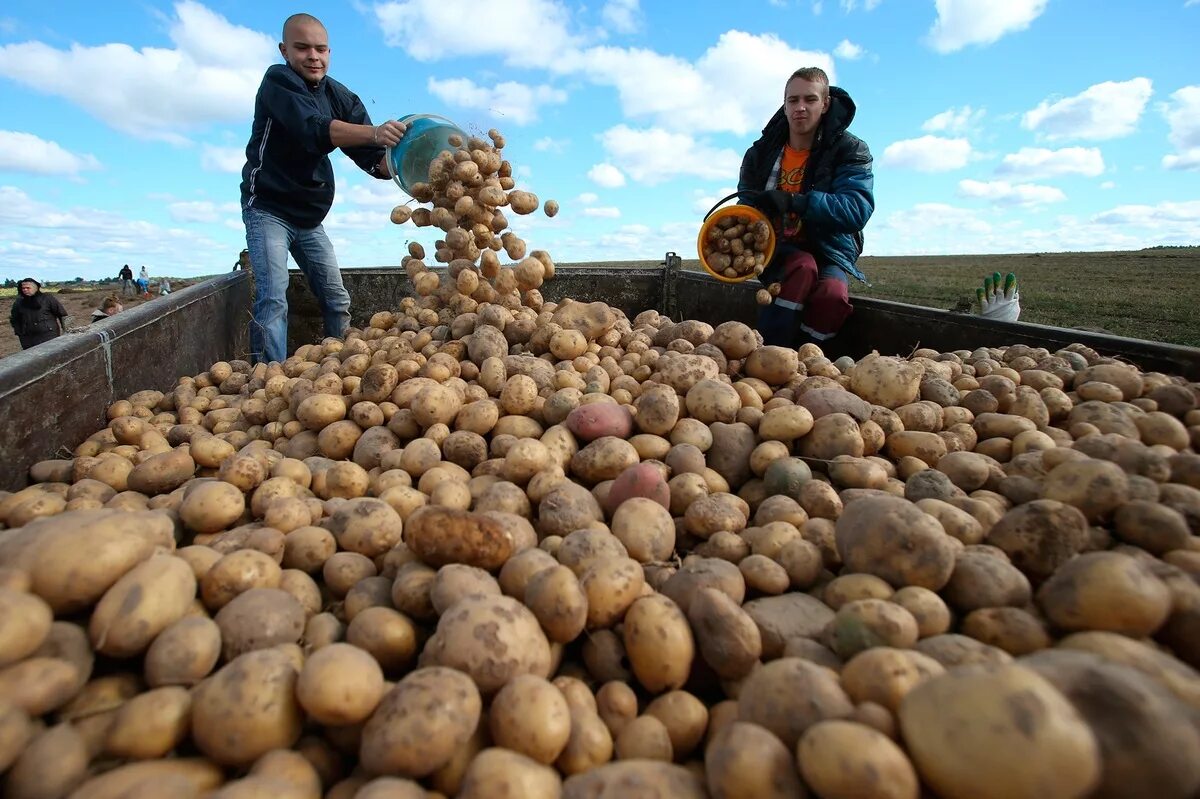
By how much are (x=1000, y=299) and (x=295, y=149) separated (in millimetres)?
5371

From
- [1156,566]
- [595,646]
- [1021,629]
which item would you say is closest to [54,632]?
[595,646]

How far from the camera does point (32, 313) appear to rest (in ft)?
24.8

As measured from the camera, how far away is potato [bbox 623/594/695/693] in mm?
1406

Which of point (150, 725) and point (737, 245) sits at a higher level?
point (737, 245)

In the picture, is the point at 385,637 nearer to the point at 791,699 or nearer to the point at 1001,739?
the point at 791,699

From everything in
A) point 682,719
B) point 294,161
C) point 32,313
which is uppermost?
point 294,161

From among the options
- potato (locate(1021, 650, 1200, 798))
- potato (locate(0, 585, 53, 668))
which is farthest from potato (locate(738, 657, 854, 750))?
potato (locate(0, 585, 53, 668))

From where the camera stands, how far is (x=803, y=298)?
4.64 meters

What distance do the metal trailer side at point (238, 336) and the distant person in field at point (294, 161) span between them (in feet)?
1.46

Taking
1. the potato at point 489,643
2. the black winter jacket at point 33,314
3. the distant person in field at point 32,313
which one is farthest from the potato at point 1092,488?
the black winter jacket at point 33,314

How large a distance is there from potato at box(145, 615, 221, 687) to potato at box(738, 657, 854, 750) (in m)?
1.10

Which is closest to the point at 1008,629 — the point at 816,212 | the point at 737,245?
the point at 737,245

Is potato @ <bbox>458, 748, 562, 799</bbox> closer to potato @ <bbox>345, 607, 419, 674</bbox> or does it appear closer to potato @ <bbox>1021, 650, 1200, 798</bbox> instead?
potato @ <bbox>345, 607, 419, 674</bbox>

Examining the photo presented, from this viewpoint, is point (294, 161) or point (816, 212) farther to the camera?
point (294, 161)
